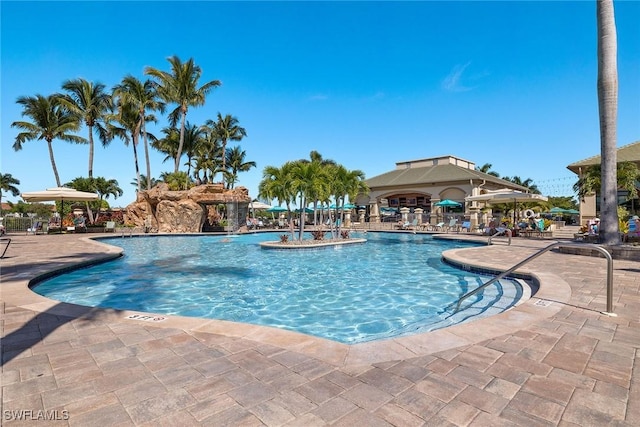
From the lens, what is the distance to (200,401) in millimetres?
2330

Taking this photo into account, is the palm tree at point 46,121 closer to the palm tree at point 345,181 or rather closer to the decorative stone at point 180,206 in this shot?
the decorative stone at point 180,206

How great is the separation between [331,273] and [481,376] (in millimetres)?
7157

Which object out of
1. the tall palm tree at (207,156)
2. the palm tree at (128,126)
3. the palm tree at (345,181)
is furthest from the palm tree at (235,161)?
the palm tree at (345,181)

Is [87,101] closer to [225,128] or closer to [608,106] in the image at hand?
[225,128]

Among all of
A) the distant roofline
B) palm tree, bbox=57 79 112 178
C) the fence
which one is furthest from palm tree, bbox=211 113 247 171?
the distant roofline

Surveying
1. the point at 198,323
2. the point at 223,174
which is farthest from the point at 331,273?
the point at 223,174

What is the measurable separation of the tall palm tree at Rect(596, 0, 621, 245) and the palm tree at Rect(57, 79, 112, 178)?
32530 mm

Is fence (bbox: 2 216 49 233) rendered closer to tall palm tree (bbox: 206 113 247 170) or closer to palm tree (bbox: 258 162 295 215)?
palm tree (bbox: 258 162 295 215)

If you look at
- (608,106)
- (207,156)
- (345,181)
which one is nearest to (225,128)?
(207,156)

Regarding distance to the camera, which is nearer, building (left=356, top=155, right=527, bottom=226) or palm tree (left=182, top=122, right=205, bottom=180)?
building (left=356, top=155, right=527, bottom=226)

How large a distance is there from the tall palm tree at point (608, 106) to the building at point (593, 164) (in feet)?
45.3

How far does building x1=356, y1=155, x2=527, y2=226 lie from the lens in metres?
29.7

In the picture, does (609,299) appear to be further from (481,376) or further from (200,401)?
(200,401)

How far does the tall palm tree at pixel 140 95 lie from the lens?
27016 millimetres
